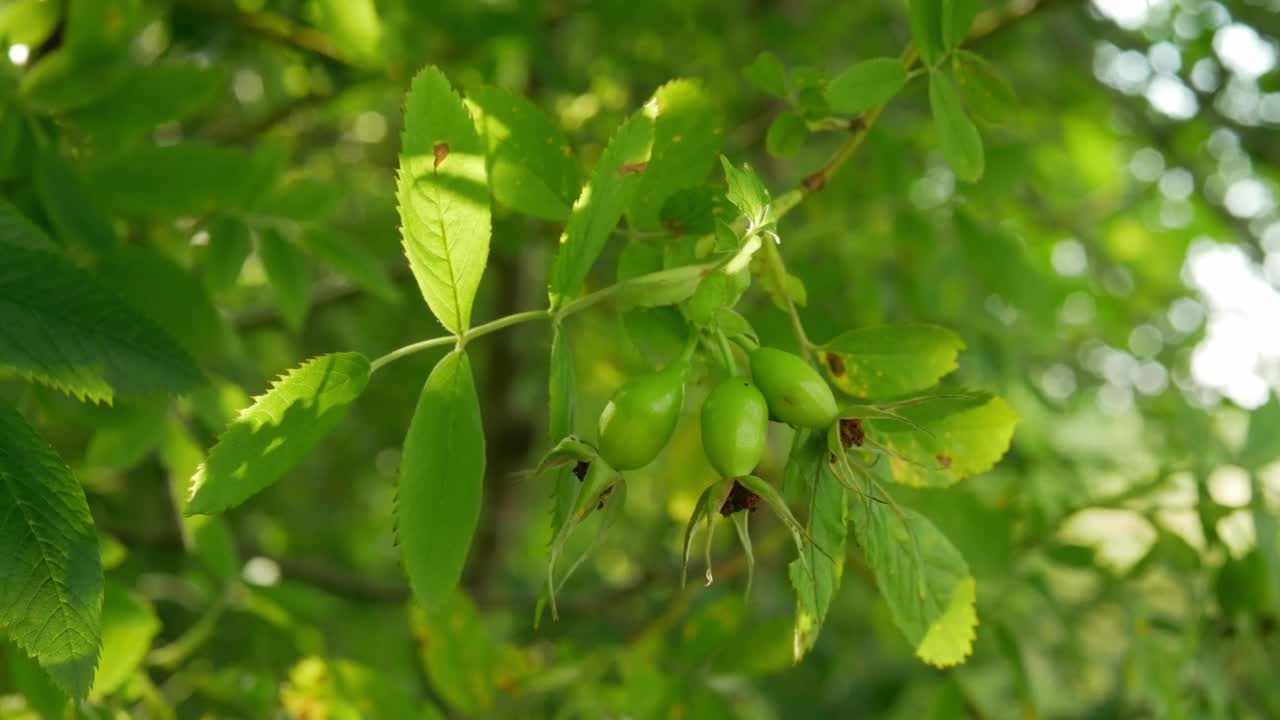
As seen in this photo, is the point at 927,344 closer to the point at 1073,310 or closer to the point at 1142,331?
the point at 1073,310

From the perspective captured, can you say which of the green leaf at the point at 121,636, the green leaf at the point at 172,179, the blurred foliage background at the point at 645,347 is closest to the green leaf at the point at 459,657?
the blurred foliage background at the point at 645,347

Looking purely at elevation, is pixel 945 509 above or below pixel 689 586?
above

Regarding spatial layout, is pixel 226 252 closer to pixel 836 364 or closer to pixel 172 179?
pixel 172 179

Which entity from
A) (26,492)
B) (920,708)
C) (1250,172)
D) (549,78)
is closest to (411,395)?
(549,78)

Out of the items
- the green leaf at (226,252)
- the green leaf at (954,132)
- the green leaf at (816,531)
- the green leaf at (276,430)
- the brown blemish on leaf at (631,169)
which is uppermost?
the brown blemish on leaf at (631,169)

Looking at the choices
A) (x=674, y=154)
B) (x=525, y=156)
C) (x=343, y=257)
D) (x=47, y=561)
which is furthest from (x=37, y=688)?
(x=674, y=154)

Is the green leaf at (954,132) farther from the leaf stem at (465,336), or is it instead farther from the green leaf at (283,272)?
the green leaf at (283,272)

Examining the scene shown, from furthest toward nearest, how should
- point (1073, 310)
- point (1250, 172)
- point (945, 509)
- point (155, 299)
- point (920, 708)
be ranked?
point (1250, 172), point (1073, 310), point (920, 708), point (945, 509), point (155, 299)
